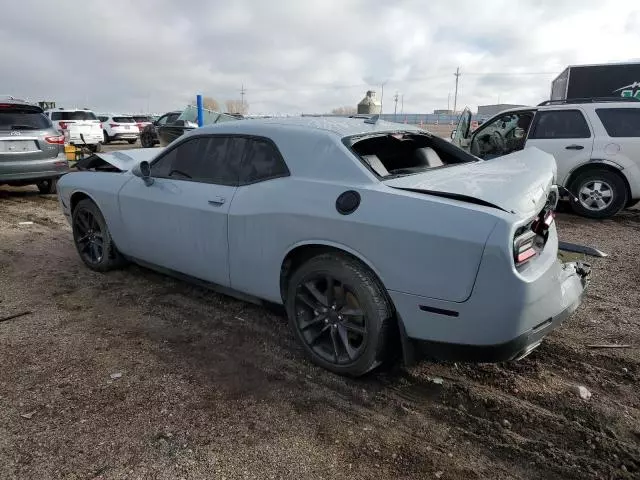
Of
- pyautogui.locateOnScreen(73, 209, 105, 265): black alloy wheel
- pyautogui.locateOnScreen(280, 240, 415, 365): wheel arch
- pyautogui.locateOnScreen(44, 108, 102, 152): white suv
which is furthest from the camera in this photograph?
pyautogui.locateOnScreen(44, 108, 102, 152): white suv

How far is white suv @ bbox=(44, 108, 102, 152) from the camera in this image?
1891 cm

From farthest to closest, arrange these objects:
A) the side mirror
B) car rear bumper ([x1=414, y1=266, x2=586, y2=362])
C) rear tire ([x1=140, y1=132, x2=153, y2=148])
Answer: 1. rear tire ([x1=140, y1=132, x2=153, y2=148])
2. the side mirror
3. car rear bumper ([x1=414, y1=266, x2=586, y2=362])

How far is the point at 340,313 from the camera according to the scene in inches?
112

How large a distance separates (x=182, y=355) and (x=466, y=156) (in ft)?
8.53

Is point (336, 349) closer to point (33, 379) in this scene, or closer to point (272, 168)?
point (272, 168)

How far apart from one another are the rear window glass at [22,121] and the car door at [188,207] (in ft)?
17.9

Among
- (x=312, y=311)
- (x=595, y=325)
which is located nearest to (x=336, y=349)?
(x=312, y=311)

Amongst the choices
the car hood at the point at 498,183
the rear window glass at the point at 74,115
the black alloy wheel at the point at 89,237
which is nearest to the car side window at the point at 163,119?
the rear window glass at the point at 74,115

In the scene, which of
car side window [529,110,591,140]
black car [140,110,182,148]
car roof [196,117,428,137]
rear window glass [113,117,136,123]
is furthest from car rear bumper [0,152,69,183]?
rear window glass [113,117,136,123]

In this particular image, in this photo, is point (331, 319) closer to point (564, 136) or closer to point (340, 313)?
point (340, 313)

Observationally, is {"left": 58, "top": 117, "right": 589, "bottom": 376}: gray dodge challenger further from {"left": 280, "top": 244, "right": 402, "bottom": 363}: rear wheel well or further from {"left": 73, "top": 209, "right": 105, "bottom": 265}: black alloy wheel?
{"left": 73, "top": 209, "right": 105, "bottom": 265}: black alloy wheel

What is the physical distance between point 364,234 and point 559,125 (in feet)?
20.8

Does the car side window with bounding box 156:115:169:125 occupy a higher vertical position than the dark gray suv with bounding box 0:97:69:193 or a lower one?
higher

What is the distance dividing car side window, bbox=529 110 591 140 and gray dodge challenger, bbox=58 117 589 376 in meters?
4.61
